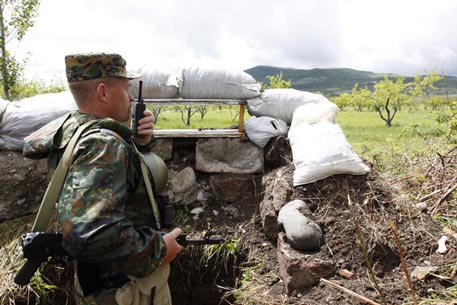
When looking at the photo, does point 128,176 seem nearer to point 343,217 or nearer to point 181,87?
point 343,217

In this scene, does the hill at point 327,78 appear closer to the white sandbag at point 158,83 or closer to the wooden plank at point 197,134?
the wooden plank at point 197,134

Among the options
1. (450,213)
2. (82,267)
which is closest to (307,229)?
(450,213)

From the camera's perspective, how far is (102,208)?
119cm

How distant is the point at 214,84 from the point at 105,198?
265 cm

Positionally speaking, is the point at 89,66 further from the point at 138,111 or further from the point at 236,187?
the point at 236,187

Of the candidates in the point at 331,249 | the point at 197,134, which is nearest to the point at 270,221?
the point at 331,249

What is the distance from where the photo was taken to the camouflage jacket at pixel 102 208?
118 cm

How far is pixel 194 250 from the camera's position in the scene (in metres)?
3.36

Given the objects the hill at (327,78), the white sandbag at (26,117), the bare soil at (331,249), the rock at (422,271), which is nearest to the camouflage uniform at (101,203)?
the bare soil at (331,249)

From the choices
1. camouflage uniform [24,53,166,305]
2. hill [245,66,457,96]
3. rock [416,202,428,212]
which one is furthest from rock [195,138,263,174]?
hill [245,66,457,96]

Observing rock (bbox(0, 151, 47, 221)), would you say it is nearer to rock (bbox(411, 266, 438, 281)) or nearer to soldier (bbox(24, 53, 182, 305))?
soldier (bbox(24, 53, 182, 305))

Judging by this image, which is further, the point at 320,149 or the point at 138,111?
the point at 320,149

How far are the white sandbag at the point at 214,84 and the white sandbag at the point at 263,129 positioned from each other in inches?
11.9

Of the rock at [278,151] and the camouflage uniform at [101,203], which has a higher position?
the camouflage uniform at [101,203]
